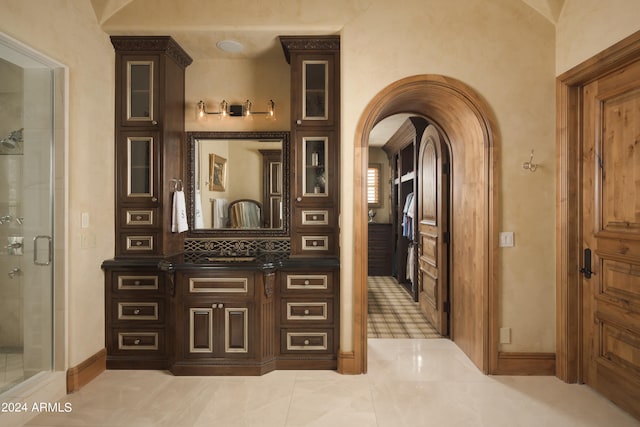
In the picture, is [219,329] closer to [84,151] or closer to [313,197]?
[313,197]

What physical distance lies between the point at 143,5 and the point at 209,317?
8.59ft

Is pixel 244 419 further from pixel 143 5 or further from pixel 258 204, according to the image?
pixel 143 5

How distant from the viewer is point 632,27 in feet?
6.98

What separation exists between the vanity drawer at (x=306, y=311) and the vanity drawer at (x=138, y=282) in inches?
42.4

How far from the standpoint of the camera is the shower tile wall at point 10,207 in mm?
2406

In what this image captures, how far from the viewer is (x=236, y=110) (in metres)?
3.41

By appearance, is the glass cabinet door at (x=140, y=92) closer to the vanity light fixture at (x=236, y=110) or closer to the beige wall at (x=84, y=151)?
the beige wall at (x=84, y=151)

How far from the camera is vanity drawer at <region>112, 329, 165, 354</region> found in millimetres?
2926

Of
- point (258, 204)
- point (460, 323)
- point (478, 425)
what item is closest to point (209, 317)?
point (258, 204)

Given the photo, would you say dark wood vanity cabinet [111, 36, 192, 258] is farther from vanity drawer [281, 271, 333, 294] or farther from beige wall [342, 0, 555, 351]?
beige wall [342, 0, 555, 351]

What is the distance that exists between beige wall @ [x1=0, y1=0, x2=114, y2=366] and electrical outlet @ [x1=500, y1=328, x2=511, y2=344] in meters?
3.30

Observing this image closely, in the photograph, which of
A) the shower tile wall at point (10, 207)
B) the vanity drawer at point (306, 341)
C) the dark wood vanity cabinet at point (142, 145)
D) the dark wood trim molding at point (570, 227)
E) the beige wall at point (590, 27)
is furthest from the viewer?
the dark wood vanity cabinet at point (142, 145)

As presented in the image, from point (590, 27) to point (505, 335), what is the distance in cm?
237

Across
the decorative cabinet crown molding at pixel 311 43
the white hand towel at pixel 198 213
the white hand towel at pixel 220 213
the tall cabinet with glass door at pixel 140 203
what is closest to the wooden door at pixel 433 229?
the decorative cabinet crown molding at pixel 311 43
